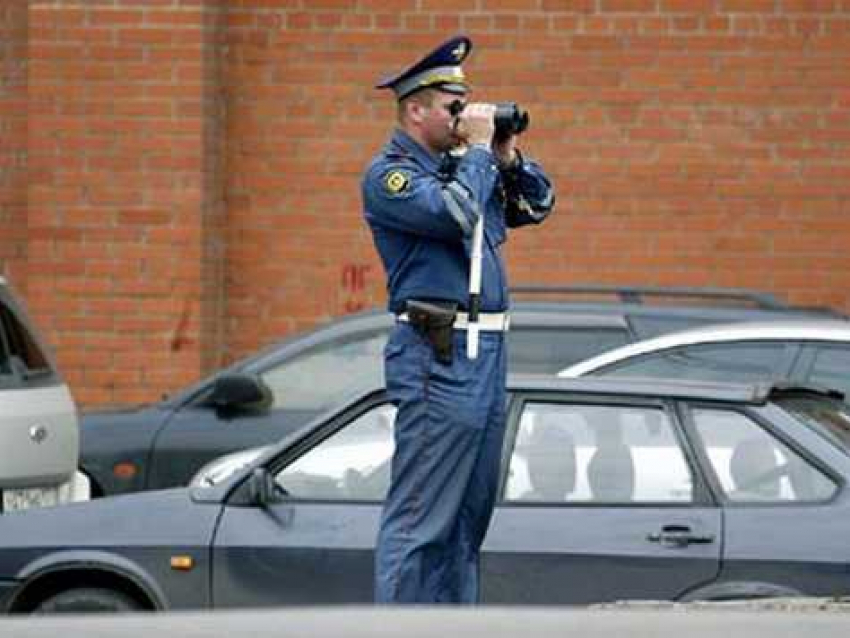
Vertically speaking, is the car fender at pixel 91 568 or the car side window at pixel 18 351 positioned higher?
the car side window at pixel 18 351

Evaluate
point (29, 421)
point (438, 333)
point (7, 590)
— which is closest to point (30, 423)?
point (29, 421)

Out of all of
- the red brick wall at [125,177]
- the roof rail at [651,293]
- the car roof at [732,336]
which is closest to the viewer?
the car roof at [732,336]

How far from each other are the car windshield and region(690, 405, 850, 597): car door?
0.24ft

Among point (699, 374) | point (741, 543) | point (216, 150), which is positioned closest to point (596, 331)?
point (699, 374)

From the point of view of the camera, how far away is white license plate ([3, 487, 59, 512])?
32.5 feet

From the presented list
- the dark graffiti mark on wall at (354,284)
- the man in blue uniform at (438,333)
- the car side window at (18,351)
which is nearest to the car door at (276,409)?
the car side window at (18,351)

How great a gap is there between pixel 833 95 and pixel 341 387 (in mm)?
4858

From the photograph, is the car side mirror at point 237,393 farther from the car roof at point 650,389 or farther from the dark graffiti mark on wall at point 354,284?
the dark graffiti mark on wall at point 354,284

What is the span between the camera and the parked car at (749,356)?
10.7 m

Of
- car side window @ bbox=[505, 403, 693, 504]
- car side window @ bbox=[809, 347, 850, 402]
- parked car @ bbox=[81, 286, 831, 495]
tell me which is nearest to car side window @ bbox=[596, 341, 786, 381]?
car side window @ bbox=[809, 347, 850, 402]

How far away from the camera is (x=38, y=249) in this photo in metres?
15.3

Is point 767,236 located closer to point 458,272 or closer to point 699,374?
point 699,374

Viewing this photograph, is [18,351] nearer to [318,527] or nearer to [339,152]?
[318,527]

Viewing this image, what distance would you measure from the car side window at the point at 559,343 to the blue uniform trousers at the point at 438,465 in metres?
3.92
